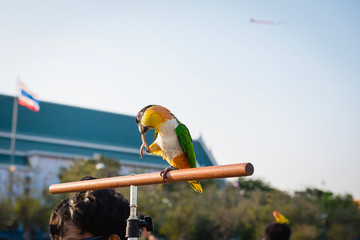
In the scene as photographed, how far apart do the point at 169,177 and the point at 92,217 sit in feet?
1.78

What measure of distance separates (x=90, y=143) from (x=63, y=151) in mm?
4097

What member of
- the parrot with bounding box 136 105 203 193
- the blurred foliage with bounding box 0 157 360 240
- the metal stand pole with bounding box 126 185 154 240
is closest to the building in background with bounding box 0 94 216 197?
the blurred foliage with bounding box 0 157 360 240

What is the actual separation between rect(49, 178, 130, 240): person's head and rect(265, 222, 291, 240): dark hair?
10.7ft

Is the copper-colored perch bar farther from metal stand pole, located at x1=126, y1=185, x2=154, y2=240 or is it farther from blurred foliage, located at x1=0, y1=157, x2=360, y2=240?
blurred foliage, located at x1=0, y1=157, x2=360, y2=240

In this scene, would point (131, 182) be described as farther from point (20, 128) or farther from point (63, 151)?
point (20, 128)

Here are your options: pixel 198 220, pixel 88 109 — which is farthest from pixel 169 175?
pixel 88 109

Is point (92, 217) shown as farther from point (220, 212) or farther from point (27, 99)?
point (27, 99)

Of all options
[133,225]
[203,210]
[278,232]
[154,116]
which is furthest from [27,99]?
[133,225]

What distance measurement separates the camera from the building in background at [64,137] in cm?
4297

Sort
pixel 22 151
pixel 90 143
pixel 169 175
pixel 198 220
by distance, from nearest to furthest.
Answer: pixel 169 175
pixel 198 220
pixel 22 151
pixel 90 143

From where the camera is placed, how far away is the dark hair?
205 inches

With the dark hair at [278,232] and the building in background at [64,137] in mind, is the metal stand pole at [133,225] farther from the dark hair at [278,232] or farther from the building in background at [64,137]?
the building in background at [64,137]

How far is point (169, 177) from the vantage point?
6.44 feet

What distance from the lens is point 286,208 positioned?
34.4 meters
